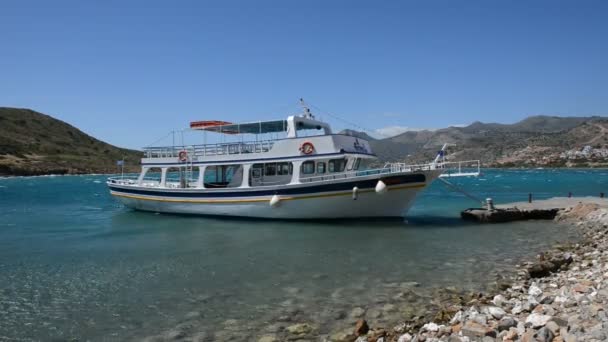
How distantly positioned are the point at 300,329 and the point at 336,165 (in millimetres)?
15075

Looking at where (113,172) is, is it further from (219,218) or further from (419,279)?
(419,279)

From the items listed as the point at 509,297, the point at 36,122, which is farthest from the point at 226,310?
the point at 36,122

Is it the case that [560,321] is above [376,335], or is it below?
above

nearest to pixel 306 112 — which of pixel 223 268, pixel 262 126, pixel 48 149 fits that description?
pixel 262 126

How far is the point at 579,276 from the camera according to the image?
998 cm

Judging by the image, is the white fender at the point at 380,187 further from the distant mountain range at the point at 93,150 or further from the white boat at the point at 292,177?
the distant mountain range at the point at 93,150

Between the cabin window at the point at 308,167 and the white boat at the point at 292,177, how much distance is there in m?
0.05

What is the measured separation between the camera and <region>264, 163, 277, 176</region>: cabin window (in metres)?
24.0

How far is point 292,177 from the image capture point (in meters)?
22.7

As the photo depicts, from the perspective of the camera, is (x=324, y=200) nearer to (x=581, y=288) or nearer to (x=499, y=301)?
(x=499, y=301)

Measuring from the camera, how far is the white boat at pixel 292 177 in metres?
21.4

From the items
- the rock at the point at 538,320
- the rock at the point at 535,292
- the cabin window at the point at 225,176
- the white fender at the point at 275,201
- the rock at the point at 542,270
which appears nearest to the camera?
the rock at the point at 538,320

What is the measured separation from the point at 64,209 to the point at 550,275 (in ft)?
116

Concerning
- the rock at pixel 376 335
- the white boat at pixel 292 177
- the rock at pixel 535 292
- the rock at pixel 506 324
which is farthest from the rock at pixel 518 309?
the white boat at pixel 292 177
